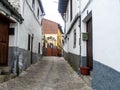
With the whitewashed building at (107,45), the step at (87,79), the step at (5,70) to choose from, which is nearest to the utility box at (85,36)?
the step at (87,79)

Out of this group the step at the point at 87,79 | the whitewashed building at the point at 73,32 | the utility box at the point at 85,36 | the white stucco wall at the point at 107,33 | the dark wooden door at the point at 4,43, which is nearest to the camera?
the white stucco wall at the point at 107,33

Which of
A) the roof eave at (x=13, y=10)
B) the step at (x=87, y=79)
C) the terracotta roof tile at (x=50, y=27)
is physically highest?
the terracotta roof tile at (x=50, y=27)

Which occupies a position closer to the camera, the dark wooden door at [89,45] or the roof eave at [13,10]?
the roof eave at [13,10]

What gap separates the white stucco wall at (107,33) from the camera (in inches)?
188

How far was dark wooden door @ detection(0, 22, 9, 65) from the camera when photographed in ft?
33.0

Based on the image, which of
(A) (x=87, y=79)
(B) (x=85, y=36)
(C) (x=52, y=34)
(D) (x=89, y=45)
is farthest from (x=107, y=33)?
(C) (x=52, y=34)

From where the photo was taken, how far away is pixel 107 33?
563 centimetres

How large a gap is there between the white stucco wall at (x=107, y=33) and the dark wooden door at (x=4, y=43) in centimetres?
456

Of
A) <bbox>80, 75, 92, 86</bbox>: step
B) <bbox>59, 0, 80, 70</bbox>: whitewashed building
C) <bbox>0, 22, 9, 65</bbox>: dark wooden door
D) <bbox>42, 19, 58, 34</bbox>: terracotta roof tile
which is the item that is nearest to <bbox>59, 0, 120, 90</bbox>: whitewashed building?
<bbox>80, 75, 92, 86</bbox>: step

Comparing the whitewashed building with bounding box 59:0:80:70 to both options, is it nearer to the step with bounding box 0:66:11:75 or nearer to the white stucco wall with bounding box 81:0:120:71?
the step with bounding box 0:66:11:75

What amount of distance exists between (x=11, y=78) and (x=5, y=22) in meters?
2.50

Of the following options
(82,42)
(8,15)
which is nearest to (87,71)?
(82,42)

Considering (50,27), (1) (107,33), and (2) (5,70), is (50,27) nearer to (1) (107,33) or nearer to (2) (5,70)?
(2) (5,70)

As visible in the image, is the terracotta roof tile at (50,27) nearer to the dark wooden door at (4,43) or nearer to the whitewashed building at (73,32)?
the whitewashed building at (73,32)
